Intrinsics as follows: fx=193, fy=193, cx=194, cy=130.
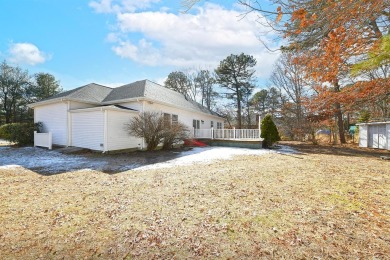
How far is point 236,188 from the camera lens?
462 cm

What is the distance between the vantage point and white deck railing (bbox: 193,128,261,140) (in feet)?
46.5

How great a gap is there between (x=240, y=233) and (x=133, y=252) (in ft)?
4.68

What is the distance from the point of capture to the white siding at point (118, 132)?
10492mm

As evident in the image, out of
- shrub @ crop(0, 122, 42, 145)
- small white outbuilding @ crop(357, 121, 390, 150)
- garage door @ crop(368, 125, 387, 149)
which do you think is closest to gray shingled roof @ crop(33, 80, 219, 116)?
shrub @ crop(0, 122, 42, 145)

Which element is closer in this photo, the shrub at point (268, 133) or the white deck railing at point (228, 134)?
the shrub at point (268, 133)

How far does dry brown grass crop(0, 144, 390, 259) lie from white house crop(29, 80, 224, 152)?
535 centimetres

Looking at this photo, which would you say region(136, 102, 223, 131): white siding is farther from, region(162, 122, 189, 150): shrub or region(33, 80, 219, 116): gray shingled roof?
region(162, 122, 189, 150): shrub

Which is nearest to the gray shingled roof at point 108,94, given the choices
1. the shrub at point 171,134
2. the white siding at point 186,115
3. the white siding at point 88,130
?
the white siding at point 186,115

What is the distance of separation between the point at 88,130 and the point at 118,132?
171 cm

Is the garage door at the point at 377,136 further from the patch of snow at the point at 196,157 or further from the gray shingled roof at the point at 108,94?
the gray shingled roof at the point at 108,94

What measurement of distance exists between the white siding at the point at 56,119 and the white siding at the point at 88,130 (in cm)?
63

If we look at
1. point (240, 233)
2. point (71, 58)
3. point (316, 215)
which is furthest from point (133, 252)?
point (71, 58)

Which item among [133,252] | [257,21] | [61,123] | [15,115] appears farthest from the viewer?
[15,115]

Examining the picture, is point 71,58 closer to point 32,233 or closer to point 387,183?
point 32,233
